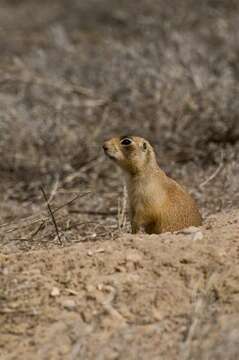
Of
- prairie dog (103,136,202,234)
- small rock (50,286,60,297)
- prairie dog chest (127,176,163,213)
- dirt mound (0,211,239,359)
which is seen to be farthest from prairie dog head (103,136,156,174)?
small rock (50,286,60,297)

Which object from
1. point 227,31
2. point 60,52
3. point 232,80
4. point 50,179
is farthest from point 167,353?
point 60,52

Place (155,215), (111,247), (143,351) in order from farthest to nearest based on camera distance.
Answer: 1. (155,215)
2. (111,247)
3. (143,351)

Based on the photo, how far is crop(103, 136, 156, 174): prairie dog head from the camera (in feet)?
20.3

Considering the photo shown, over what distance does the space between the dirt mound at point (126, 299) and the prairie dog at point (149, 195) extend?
79cm

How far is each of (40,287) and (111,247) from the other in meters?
0.45

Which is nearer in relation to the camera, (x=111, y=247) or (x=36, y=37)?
(x=111, y=247)

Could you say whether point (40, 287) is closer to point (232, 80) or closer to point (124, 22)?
point (232, 80)

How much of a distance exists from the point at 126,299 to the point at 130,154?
1854mm

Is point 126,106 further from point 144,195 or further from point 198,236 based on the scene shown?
point 198,236

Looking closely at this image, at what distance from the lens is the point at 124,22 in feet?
45.4

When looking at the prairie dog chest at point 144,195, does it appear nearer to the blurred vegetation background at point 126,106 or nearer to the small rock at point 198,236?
the small rock at point 198,236

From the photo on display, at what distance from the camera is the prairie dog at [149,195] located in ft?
19.3

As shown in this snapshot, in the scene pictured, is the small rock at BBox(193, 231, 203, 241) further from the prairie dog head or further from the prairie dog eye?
the prairie dog eye

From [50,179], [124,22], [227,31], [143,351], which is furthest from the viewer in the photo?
[124,22]
